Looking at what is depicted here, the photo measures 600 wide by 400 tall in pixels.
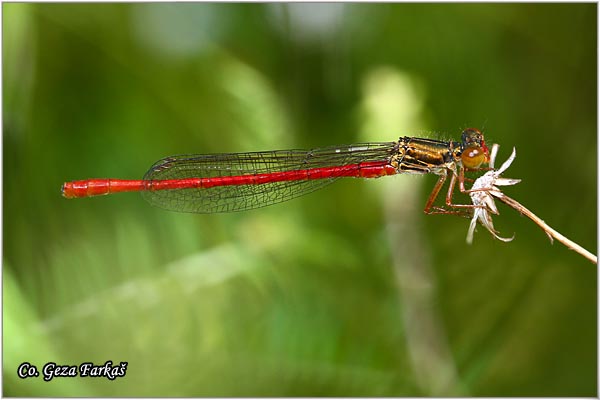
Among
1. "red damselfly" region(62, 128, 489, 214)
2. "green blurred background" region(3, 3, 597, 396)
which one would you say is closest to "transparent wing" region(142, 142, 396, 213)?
"red damselfly" region(62, 128, 489, 214)

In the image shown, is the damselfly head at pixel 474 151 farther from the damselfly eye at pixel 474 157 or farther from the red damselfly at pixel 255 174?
the red damselfly at pixel 255 174

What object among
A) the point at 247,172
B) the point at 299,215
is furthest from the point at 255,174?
the point at 299,215

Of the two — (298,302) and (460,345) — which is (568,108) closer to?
(460,345)

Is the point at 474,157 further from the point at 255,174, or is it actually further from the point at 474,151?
the point at 255,174

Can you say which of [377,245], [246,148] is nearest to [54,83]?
[246,148]

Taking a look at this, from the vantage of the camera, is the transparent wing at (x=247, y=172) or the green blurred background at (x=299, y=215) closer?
the transparent wing at (x=247, y=172)

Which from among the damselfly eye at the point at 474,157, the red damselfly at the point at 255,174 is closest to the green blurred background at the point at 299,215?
the red damselfly at the point at 255,174

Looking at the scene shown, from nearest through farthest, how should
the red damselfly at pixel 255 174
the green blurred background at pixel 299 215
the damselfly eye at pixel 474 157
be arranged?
the damselfly eye at pixel 474 157, the red damselfly at pixel 255 174, the green blurred background at pixel 299 215

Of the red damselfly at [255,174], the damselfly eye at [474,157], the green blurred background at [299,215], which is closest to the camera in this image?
the damselfly eye at [474,157]

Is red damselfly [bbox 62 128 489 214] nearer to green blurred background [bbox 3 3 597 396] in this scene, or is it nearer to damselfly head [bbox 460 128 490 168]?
damselfly head [bbox 460 128 490 168]
